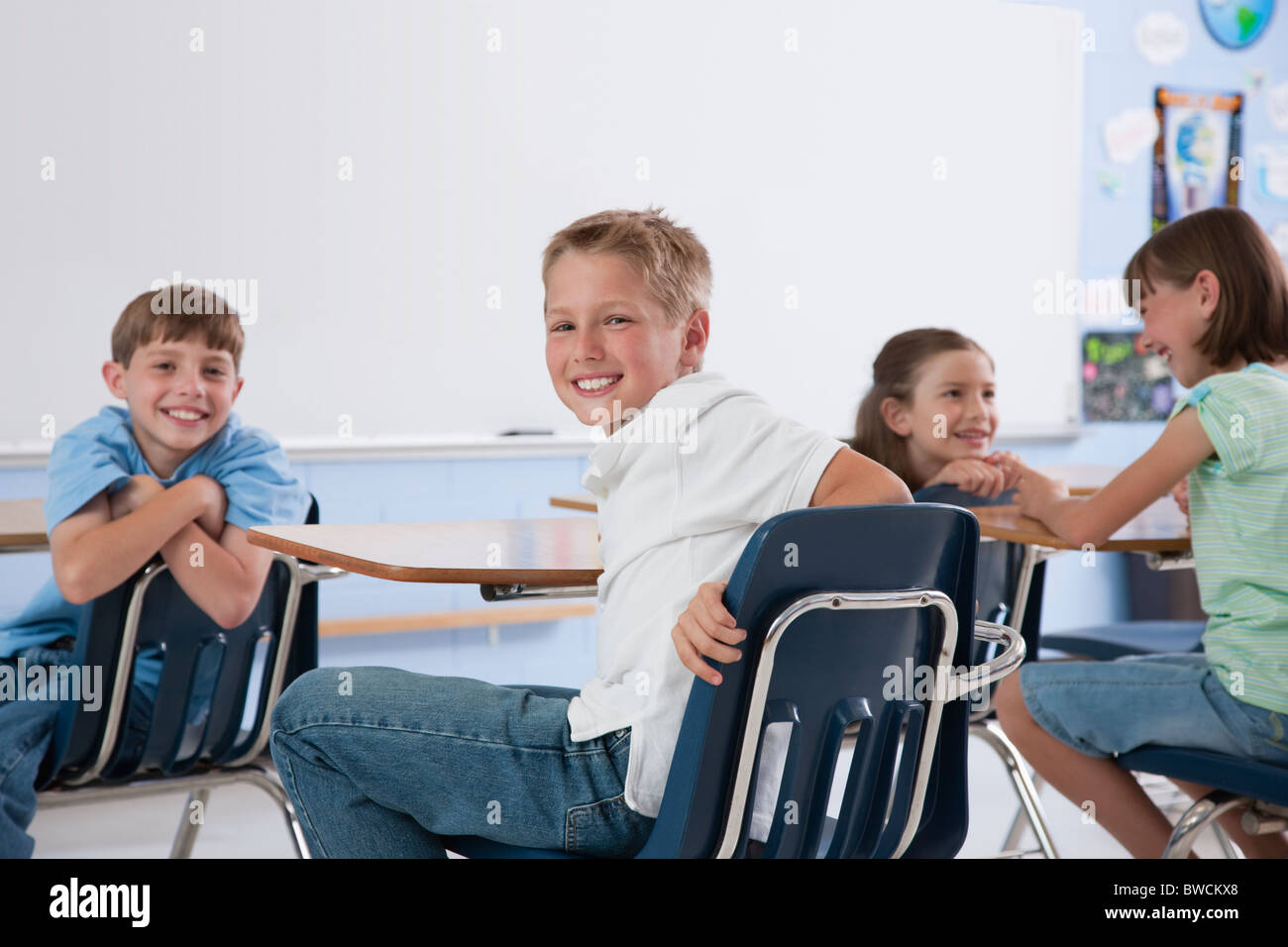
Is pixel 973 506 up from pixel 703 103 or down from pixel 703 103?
down

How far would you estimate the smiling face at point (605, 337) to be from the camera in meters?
1.42

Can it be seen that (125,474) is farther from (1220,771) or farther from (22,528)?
(1220,771)

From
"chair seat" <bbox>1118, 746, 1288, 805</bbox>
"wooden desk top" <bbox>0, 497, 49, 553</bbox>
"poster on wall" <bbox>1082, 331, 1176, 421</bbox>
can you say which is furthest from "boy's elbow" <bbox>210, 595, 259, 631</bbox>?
"poster on wall" <bbox>1082, 331, 1176, 421</bbox>

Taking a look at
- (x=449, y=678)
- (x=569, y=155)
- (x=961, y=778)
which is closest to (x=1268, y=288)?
(x=961, y=778)

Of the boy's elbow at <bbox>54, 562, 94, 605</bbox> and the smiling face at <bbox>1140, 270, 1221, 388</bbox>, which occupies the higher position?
the smiling face at <bbox>1140, 270, 1221, 388</bbox>

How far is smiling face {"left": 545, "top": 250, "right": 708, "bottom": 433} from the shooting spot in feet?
4.65

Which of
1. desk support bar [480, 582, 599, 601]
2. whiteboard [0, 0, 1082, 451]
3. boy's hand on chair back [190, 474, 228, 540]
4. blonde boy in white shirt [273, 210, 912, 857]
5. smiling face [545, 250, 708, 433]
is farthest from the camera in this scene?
whiteboard [0, 0, 1082, 451]

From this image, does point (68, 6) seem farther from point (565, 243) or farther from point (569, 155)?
point (565, 243)

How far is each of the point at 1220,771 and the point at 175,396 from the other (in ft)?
5.08

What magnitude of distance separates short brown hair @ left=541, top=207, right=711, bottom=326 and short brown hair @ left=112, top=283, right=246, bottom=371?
73cm

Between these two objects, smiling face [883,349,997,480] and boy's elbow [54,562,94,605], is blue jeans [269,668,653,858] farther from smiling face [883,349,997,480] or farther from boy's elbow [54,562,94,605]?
smiling face [883,349,997,480]

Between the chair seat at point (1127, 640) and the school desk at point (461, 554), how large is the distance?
148cm

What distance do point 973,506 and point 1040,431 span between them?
2.54 m
